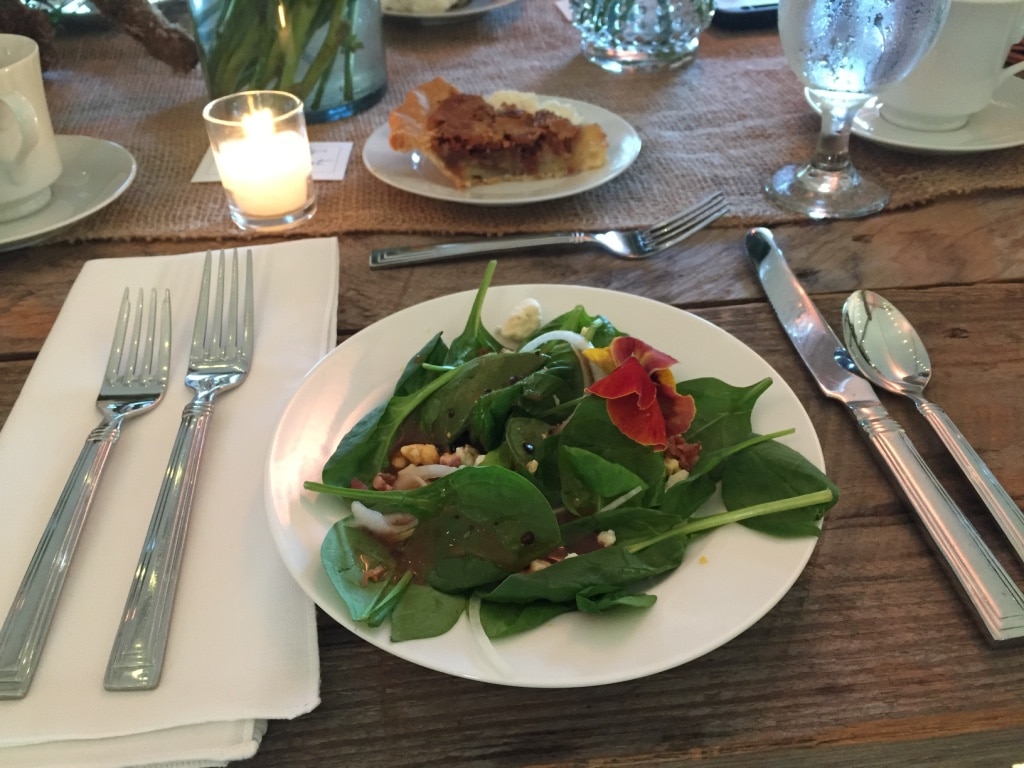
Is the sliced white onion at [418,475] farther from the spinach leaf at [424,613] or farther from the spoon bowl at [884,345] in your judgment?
the spoon bowl at [884,345]

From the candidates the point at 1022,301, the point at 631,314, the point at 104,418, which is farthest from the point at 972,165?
the point at 104,418

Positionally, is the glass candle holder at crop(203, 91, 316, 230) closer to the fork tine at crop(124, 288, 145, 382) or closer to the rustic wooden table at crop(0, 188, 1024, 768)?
the fork tine at crop(124, 288, 145, 382)

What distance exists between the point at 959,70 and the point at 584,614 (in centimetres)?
98

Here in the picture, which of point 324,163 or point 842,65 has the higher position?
point 842,65

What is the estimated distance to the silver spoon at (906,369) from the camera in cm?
58

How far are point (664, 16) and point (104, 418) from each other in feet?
3.94

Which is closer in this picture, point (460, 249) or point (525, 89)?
point (460, 249)

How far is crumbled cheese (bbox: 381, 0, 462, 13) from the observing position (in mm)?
1633

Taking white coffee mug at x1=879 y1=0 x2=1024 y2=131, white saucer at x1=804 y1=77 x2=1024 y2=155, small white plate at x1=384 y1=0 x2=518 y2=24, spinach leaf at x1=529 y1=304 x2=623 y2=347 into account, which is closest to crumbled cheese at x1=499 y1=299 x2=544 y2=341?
spinach leaf at x1=529 y1=304 x2=623 y2=347

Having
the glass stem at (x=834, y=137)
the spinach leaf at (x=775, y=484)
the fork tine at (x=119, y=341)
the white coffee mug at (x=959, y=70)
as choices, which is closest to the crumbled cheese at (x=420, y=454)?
the spinach leaf at (x=775, y=484)

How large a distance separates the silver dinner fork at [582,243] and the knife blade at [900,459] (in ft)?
0.35

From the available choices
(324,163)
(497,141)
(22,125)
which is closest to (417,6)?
(324,163)

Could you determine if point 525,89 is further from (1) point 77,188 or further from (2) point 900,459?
(2) point 900,459

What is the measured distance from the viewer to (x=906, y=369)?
0.72 metres
